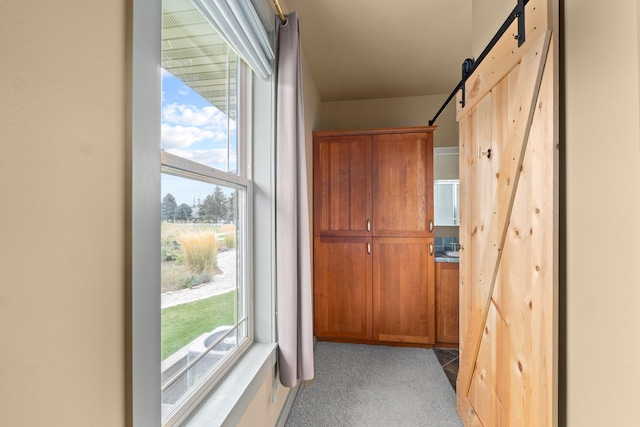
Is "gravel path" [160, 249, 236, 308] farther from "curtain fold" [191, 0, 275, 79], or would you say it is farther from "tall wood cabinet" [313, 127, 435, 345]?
"tall wood cabinet" [313, 127, 435, 345]

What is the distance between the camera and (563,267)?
100cm

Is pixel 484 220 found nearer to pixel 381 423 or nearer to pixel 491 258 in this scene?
pixel 491 258

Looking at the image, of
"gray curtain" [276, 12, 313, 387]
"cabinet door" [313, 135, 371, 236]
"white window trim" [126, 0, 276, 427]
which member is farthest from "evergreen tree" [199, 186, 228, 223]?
"cabinet door" [313, 135, 371, 236]

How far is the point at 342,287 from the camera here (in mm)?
2986

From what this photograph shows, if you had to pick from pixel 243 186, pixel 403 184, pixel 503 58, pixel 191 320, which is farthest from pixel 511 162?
pixel 403 184

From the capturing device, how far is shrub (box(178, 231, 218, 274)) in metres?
1.03

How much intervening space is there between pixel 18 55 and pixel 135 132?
20 centimetres

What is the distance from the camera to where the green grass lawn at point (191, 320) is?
94 centimetres

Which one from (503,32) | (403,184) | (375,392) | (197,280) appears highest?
(503,32)

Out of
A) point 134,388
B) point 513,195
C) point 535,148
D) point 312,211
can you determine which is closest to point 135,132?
point 134,388

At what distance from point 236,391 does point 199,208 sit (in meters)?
0.75

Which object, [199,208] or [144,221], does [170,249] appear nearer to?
[199,208]

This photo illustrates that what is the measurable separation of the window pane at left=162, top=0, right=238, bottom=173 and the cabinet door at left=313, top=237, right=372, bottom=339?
6.00ft

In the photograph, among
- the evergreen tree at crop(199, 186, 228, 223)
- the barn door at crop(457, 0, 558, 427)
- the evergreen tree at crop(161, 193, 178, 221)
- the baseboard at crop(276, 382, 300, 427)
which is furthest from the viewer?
the baseboard at crop(276, 382, 300, 427)
